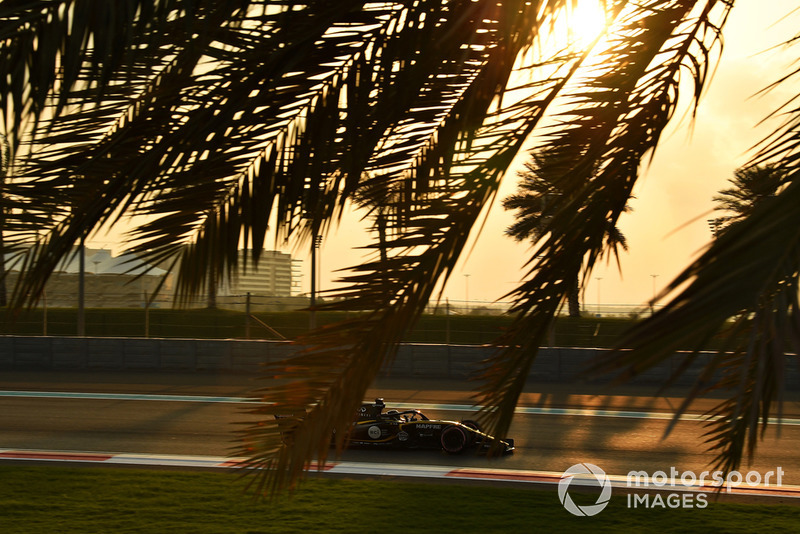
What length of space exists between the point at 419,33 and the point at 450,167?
513 millimetres

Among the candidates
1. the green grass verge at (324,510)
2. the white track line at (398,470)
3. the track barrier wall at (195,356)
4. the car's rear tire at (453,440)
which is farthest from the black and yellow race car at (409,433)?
the track barrier wall at (195,356)

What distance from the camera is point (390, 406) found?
14898 mm

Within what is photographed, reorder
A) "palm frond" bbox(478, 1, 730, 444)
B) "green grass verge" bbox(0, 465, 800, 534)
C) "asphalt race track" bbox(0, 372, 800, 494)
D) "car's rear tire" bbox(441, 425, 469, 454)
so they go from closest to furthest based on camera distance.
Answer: "palm frond" bbox(478, 1, 730, 444) → "green grass verge" bbox(0, 465, 800, 534) → "car's rear tire" bbox(441, 425, 469, 454) → "asphalt race track" bbox(0, 372, 800, 494)

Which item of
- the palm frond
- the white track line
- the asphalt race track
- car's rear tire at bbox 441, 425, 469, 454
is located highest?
the palm frond

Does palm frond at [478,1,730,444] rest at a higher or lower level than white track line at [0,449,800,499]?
higher

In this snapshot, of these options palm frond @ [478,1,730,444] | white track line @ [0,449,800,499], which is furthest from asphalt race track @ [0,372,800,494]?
palm frond @ [478,1,730,444]

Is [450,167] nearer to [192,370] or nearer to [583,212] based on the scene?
[583,212]

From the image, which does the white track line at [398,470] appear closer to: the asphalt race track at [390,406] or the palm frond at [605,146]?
the asphalt race track at [390,406]

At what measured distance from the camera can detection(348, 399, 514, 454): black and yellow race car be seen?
10562 mm

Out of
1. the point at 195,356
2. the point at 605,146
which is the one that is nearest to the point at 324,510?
the point at 605,146

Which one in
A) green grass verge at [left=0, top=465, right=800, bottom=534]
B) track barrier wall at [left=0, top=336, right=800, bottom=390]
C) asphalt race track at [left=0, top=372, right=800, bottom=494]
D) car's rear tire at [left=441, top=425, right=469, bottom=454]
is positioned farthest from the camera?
track barrier wall at [left=0, top=336, right=800, bottom=390]

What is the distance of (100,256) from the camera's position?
360 centimetres

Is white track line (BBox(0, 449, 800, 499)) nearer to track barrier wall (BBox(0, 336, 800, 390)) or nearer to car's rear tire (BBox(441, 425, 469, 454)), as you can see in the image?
car's rear tire (BBox(441, 425, 469, 454))

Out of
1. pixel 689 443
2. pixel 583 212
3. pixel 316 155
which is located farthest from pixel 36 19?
pixel 689 443
